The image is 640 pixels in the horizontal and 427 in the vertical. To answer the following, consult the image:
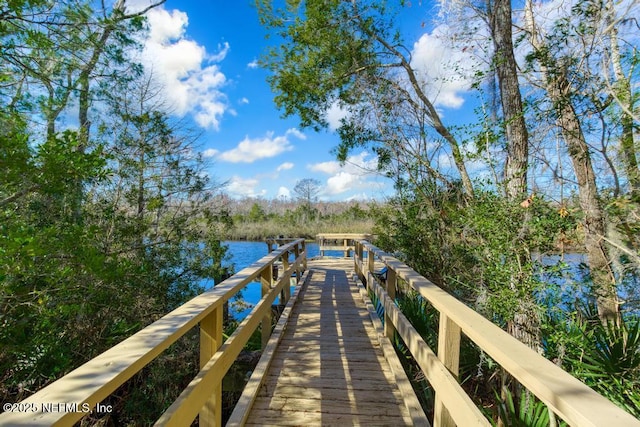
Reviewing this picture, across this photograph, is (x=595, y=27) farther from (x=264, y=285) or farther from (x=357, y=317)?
(x=264, y=285)

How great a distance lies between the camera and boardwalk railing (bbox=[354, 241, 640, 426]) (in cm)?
71

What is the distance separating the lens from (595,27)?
374cm

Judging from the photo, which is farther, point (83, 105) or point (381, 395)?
point (83, 105)

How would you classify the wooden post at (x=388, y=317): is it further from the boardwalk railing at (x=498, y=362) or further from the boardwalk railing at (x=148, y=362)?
the boardwalk railing at (x=148, y=362)

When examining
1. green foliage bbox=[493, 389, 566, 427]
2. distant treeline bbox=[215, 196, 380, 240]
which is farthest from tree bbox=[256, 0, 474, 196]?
distant treeline bbox=[215, 196, 380, 240]

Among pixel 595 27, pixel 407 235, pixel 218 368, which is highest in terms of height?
pixel 595 27

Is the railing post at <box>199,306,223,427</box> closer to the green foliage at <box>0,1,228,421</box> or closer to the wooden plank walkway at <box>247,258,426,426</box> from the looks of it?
the wooden plank walkway at <box>247,258,426,426</box>

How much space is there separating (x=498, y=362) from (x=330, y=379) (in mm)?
1766

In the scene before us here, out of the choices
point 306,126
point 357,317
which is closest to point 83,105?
point 306,126

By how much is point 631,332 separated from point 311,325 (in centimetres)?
307

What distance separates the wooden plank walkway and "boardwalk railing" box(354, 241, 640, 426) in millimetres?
515

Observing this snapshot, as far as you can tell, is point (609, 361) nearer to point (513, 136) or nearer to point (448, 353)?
point (448, 353)

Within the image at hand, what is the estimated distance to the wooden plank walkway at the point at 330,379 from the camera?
2.06 meters

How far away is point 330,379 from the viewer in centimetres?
251
